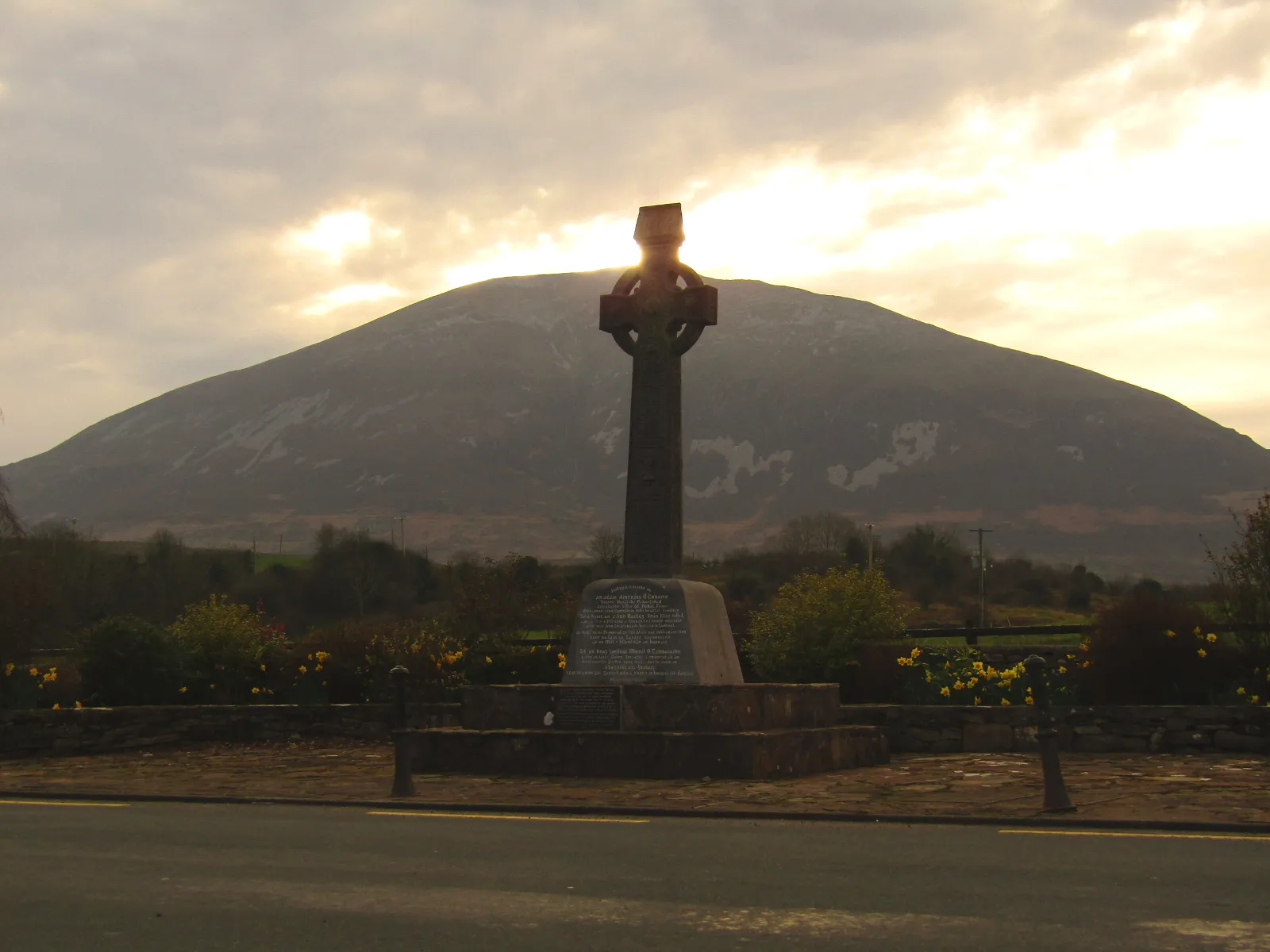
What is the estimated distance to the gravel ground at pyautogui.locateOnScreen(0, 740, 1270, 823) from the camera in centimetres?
1190

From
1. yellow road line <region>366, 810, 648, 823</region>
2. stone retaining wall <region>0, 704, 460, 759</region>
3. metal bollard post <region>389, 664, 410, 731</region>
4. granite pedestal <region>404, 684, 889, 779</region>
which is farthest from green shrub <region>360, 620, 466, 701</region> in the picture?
yellow road line <region>366, 810, 648, 823</region>

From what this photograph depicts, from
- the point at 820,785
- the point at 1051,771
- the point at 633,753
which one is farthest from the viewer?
the point at 633,753

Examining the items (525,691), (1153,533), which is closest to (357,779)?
Result: (525,691)

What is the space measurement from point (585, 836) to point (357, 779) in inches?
218

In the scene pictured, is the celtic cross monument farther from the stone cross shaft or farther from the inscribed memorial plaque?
the inscribed memorial plaque

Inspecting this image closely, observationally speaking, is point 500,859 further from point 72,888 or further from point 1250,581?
point 1250,581

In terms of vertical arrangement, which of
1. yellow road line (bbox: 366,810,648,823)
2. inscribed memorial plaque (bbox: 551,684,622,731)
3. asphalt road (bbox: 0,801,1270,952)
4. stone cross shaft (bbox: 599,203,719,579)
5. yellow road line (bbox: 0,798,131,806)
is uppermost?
stone cross shaft (bbox: 599,203,719,579)

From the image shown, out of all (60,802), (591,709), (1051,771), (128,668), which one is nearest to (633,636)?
(591,709)

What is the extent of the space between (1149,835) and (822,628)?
506 inches

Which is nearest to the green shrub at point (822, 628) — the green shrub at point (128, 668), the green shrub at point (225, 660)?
the green shrub at point (225, 660)

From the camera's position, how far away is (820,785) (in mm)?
13914

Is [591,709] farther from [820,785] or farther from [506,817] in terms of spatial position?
[506,817]

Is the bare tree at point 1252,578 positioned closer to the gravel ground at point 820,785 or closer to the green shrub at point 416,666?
the gravel ground at point 820,785

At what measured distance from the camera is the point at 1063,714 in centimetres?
1777
